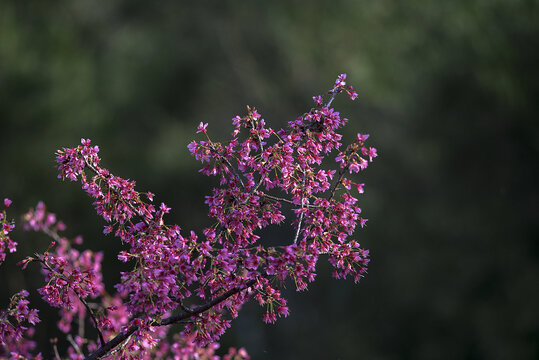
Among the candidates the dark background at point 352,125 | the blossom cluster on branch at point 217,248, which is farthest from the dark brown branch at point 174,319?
the dark background at point 352,125

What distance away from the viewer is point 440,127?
7.04 metres

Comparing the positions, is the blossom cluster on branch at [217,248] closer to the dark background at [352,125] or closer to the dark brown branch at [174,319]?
the dark brown branch at [174,319]

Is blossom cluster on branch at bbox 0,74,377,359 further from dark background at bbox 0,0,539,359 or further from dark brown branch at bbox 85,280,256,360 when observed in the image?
dark background at bbox 0,0,539,359

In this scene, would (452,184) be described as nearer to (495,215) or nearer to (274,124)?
(495,215)

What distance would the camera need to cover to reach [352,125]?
23.6 ft

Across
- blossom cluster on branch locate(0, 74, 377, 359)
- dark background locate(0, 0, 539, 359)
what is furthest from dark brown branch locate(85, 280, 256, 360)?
dark background locate(0, 0, 539, 359)

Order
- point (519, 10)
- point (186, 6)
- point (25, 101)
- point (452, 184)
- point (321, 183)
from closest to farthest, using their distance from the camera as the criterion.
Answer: point (321, 183) < point (519, 10) < point (452, 184) < point (25, 101) < point (186, 6)

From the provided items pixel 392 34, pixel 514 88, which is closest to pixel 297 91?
pixel 392 34

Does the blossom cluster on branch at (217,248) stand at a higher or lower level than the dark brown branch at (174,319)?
higher

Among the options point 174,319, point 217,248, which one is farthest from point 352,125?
point 174,319

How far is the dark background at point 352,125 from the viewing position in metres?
6.61

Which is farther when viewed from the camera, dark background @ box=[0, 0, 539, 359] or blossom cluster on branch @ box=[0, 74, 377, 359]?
dark background @ box=[0, 0, 539, 359]

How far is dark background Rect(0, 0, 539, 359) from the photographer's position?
6.61 metres

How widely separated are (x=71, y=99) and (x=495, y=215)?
527cm
